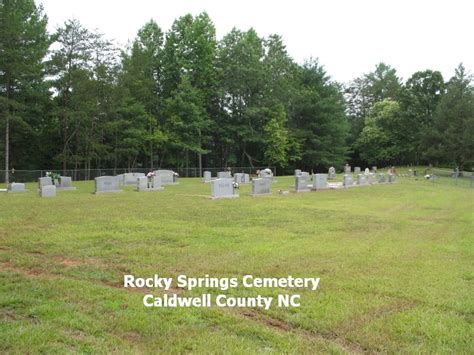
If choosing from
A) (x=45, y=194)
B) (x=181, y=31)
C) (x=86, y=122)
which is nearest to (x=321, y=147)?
(x=181, y=31)

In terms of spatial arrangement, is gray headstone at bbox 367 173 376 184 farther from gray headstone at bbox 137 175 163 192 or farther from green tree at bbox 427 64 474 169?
green tree at bbox 427 64 474 169

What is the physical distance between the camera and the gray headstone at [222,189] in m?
17.7

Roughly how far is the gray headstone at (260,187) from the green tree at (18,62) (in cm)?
1831

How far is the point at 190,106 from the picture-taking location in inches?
Result: 1596

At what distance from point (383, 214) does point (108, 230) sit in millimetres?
8458

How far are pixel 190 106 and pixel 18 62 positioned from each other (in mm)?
15066

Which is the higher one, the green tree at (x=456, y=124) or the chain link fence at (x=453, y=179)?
the green tree at (x=456, y=124)

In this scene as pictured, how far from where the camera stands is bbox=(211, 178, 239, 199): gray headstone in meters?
17.7

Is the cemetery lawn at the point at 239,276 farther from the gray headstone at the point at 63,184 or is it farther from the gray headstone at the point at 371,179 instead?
the gray headstone at the point at 371,179

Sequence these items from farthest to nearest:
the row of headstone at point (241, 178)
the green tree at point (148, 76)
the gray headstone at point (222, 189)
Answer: the green tree at point (148, 76) < the row of headstone at point (241, 178) < the gray headstone at point (222, 189)

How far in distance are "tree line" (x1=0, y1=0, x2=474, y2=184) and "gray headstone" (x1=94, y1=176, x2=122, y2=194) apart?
14078mm

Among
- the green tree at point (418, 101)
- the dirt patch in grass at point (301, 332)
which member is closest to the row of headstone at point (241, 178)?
the dirt patch in grass at point (301, 332)

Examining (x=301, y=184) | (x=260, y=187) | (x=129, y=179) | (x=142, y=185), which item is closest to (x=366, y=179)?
(x=301, y=184)

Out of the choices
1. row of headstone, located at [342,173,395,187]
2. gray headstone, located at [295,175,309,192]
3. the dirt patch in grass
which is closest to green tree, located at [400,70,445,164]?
row of headstone, located at [342,173,395,187]
